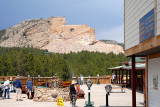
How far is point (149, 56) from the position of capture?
1187cm

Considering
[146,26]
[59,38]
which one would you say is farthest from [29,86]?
[59,38]

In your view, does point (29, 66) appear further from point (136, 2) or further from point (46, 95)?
point (136, 2)

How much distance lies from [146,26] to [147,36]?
0.46 meters

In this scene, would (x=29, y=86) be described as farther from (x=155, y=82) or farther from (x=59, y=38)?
(x=59, y=38)

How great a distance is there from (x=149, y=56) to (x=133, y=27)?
1.53 metres

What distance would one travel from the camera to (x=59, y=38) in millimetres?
167125

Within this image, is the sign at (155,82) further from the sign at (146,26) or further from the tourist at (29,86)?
the tourist at (29,86)

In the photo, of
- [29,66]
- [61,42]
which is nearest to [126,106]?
[29,66]

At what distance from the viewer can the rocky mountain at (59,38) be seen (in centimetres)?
14838

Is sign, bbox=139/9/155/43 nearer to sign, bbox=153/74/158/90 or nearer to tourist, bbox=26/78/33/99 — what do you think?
sign, bbox=153/74/158/90

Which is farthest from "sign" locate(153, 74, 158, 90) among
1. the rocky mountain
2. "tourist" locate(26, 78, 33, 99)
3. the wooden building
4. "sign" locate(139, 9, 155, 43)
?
the rocky mountain

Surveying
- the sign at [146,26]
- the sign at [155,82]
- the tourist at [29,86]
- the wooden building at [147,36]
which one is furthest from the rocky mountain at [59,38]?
the sign at [146,26]

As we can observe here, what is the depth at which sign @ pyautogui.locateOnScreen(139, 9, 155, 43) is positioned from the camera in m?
9.00

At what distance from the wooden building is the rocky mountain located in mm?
131634
